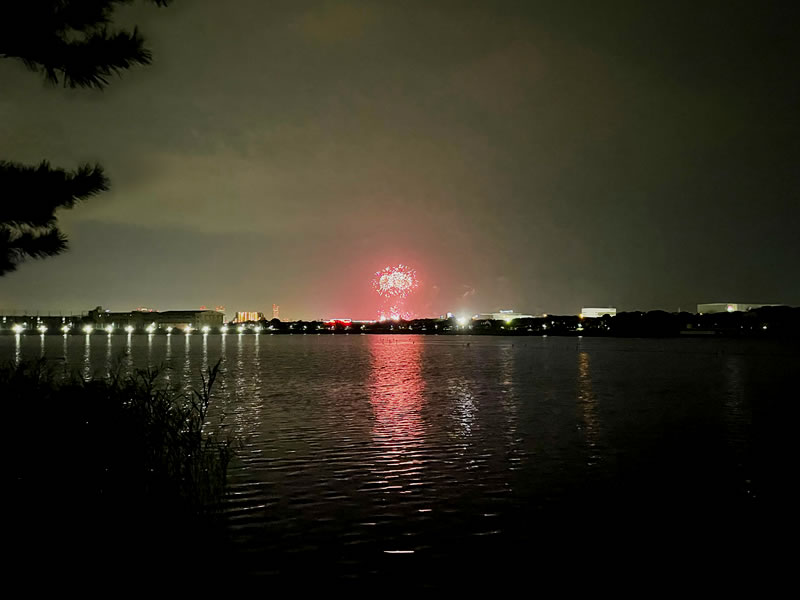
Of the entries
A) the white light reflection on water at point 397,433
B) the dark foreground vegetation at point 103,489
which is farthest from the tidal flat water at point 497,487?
the dark foreground vegetation at point 103,489

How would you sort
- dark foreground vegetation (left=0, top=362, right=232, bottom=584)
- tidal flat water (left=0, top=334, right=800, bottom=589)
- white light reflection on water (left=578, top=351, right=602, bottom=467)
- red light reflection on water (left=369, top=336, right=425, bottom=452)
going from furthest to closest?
red light reflection on water (left=369, top=336, right=425, bottom=452), white light reflection on water (left=578, top=351, right=602, bottom=467), tidal flat water (left=0, top=334, right=800, bottom=589), dark foreground vegetation (left=0, top=362, right=232, bottom=584)

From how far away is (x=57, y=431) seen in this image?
735 inches

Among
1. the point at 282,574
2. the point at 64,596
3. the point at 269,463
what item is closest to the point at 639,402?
the point at 269,463

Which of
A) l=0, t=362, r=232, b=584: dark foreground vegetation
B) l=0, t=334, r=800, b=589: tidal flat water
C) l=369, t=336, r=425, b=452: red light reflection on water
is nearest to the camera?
l=0, t=362, r=232, b=584: dark foreground vegetation

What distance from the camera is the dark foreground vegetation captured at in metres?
14.6

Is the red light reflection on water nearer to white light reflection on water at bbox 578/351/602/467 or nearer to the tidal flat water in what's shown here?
the tidal flat water

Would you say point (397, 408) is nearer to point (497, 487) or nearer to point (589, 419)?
point (589, 419)

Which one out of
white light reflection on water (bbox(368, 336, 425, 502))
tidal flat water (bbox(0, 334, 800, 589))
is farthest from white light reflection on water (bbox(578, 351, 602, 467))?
white light reflection on water (bbox(368, 336, 425, 502))

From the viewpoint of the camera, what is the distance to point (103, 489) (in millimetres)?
18000

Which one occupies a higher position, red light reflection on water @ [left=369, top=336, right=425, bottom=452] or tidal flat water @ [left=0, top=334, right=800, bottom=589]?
red light reflection on water @ [left=369, top=336, right=425, bottom=452]

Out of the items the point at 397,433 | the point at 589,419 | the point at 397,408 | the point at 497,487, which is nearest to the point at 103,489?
the point at 497,487

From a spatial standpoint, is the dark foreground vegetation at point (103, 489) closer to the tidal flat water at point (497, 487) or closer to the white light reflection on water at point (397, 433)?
the tidal flat water at point (497, 487)

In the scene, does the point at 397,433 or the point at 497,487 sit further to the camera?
the point at 397,433

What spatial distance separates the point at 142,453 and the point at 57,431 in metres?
2.18
